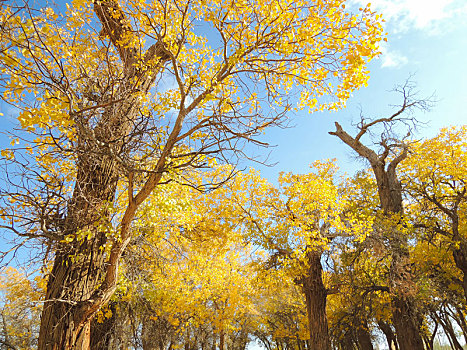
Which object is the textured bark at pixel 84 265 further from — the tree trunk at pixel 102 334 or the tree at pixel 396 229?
the tree at pixel 396 229

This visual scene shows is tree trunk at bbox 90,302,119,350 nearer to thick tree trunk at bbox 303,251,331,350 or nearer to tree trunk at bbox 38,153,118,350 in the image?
tree trunk at bbox 38,153,118,350

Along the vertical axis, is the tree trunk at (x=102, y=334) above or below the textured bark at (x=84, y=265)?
below

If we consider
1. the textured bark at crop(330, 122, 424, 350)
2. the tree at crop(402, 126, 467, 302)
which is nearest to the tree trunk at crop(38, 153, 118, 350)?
the textured bark at crop(330, 122, 424, 350)

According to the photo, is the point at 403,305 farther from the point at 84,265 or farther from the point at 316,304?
the point at 84,265

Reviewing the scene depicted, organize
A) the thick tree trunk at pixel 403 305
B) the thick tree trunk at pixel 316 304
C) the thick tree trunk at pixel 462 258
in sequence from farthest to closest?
the thick tree trunk at pixel 316 304 → the thick tree trunk at pixel 462 258 → the thick tree trunk at pixel 403 305

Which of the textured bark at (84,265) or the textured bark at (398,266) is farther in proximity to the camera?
the textured bark at (398,266)

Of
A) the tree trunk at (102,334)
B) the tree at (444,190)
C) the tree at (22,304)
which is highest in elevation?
the tree at (444,190)

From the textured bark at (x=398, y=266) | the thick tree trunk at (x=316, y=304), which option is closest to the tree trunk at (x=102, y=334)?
the thick tree trunk at (x=316, y=304)

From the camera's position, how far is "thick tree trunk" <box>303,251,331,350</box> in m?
9.05

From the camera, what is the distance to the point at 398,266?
7.57m

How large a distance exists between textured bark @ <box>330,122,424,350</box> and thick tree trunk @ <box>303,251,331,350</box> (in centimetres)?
204

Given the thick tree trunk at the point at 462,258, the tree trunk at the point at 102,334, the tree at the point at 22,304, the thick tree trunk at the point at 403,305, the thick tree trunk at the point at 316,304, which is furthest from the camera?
the thick tree trunk at the point at 316,304

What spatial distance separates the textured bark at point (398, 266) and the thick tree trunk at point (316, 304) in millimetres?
2040

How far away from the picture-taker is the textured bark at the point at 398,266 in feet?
25.0
